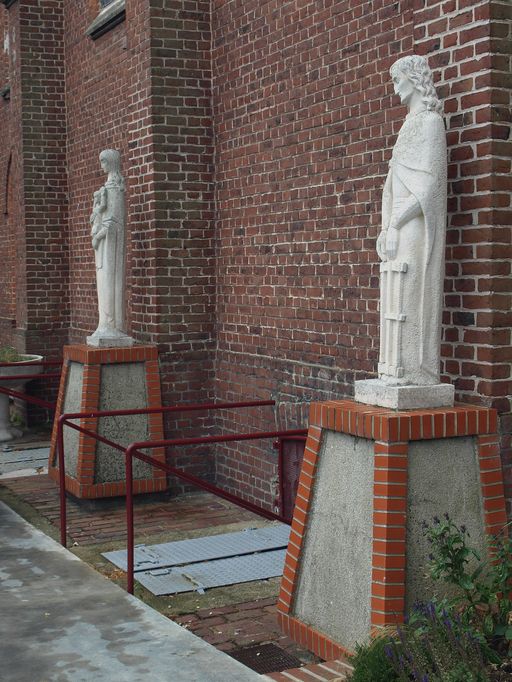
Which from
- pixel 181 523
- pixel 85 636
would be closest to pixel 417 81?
pixel 85 636

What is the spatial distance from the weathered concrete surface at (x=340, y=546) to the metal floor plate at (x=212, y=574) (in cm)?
147

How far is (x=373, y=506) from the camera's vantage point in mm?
4805

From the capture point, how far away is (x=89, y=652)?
4.95m

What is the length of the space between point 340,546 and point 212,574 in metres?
2.09

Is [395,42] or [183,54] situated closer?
[395,42]

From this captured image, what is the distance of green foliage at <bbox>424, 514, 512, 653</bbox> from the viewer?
4309 mm

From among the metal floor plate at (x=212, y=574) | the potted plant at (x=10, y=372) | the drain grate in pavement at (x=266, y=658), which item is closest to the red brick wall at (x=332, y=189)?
the metal floor plate at (x=212, y=574)

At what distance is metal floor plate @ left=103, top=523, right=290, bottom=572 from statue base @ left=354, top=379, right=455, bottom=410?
2588 mm

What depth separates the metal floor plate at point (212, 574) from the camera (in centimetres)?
668

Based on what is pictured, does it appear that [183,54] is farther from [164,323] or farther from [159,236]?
[164,323]

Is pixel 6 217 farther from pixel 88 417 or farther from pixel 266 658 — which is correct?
pixel 266 658


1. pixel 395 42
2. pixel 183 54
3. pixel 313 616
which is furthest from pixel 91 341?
pixel 313 616

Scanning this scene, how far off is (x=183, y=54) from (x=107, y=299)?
7.57 ft

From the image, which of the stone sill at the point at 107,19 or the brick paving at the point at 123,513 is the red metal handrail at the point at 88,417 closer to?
the brick paving at the point at 123,513
